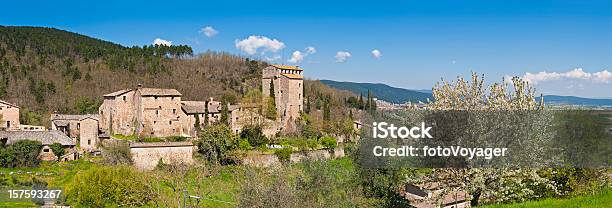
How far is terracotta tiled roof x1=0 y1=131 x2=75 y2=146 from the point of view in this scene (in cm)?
3494

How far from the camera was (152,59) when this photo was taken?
88.4 metres

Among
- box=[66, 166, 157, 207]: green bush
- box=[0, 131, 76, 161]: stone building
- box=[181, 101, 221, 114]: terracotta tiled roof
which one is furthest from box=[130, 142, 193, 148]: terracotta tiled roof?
box=[181, 101, 221, 114]: terracotta tiled roof

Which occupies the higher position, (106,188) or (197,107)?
(197,107)

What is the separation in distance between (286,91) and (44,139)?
23.4m

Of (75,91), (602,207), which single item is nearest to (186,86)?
(75,91)

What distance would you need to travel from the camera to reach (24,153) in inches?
1292

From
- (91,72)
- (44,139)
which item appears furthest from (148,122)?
(91,72)

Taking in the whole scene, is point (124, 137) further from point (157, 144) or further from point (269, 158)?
point (269, 158)

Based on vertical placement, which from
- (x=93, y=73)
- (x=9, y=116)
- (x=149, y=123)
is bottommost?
(x=149, y=123)

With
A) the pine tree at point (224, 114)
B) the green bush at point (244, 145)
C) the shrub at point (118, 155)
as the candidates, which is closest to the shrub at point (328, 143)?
the green bush at point (244, 145)

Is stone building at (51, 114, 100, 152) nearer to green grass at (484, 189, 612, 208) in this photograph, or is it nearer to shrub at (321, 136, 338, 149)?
shrub at (321, 136, 338, 149)

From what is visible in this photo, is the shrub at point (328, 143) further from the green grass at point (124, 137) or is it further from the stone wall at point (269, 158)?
the green grass at point (124, 137)

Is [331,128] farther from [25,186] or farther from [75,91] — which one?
[75,91]

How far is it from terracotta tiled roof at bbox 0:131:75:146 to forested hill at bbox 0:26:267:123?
20887 mm
